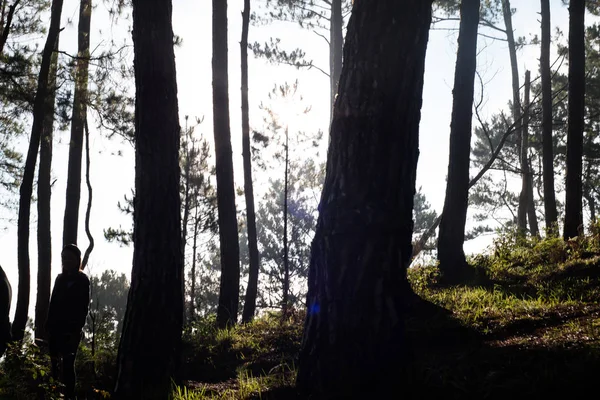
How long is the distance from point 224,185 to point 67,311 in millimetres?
5470

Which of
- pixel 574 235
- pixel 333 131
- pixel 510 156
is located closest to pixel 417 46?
pixel 333 131

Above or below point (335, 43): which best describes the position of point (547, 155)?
below

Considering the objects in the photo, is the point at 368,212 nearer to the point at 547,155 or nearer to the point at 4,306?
the point at 4,306

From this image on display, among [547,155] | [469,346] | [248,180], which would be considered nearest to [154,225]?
[469,346]

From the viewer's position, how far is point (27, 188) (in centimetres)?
1075

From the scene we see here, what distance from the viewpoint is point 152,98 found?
17.1 feet

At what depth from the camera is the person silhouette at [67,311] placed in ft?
18.5

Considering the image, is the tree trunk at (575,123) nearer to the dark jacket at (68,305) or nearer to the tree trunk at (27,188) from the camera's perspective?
the dark jacket at (68,305)

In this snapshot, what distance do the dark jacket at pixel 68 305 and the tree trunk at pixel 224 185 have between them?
417 cm

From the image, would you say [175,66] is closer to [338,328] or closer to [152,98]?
[152,98]

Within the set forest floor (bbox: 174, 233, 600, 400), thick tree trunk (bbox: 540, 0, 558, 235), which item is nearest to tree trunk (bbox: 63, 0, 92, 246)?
forest floor (bbox: 174, 233, 600, 400)

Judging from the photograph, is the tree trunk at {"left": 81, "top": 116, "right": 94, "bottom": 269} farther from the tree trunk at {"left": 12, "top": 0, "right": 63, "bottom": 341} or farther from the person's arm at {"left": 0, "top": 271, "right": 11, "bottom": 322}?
the person's arm at {"left": 0, "top": 271, "right": 11, "bottom": 322}

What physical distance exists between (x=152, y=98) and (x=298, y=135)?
48.0 ft

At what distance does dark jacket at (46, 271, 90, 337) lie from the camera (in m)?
5.67
